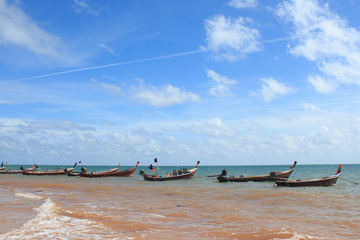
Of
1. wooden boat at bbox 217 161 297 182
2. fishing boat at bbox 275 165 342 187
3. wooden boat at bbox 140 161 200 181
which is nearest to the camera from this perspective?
fishing boat at bbox 275 165 342 187

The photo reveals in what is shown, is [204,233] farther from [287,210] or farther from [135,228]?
[287,210]

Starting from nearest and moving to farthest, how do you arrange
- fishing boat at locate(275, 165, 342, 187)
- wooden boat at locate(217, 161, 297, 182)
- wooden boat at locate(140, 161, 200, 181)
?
fishing boat at locate(275, 165, 342, 187), wooden boat at locate(217, 161, 297, 182), wooden boat at locate(140, 161, 200, 181)

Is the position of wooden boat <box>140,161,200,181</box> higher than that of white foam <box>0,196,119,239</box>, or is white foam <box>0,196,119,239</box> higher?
white foam <box>0,196,119,239</box>

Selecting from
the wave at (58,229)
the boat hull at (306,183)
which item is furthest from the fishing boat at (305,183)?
the wave at (58,229)

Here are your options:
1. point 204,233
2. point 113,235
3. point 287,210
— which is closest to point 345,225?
point 287,210

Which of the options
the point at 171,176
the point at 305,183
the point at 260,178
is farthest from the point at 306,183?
the point at 171,176

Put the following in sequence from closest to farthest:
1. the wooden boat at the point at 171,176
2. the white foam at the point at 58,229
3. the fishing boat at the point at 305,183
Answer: the white foam at the point at 58,229
the fishing boat at the point at 305,183
the wooden boat at the point at 171,176

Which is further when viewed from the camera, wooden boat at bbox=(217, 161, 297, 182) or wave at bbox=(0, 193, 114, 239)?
wooden boat at bbox=(217, 161, 297, 182)

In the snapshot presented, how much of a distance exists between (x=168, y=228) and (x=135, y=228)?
114 centimetres

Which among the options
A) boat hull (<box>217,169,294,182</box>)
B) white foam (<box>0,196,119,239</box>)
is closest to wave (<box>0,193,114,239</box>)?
white foam (<box>0,196,119,239</box>)

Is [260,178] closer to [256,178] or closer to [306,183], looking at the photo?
[256,178]

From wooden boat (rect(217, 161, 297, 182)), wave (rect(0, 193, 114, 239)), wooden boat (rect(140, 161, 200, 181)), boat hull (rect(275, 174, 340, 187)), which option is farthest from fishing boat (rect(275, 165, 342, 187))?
wave (rect(0, 193, 114, 239))

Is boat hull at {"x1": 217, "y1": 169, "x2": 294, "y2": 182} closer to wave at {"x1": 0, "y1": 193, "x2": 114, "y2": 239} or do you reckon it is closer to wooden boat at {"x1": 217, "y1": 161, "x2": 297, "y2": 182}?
wooden boat at {"x1": 217, "y1": 161, "x2": 297, "y2": 182}

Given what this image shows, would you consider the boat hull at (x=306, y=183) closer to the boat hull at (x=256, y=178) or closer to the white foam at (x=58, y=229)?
the boat hull at (x=256, y=178)
